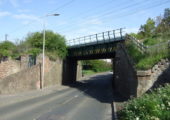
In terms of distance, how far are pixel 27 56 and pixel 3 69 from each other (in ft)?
16.3

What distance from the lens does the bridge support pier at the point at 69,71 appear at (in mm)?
49300

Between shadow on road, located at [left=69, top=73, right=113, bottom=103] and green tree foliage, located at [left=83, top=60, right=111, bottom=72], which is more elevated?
green tree foliage, located at [left=83, top=60, right=111, bottom=72]

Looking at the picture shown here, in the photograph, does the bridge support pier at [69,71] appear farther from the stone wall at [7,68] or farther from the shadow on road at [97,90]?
the stone wall at [7,68]

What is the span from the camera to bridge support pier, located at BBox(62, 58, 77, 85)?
162ft

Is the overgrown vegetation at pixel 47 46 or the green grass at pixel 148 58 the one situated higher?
the overgrown vegetation at pixel 47 46

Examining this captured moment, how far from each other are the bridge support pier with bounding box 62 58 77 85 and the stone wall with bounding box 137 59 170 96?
95.5ft

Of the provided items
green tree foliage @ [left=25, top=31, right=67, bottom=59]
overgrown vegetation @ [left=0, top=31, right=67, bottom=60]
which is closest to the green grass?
overgrown vegetation @ [left=0, top=31, right=67, bottom=60]

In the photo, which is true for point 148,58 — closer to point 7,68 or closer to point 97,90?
point 97,90

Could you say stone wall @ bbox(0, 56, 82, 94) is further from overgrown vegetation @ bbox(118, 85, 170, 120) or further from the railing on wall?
overgrown vegetation @ bbox(118, 85, 170, 120)

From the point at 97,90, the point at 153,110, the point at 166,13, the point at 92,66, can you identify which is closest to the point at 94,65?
the point at 92,66

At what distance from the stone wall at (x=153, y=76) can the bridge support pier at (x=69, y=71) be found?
29.1 meters

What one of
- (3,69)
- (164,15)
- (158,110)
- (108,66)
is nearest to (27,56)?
(3,69)

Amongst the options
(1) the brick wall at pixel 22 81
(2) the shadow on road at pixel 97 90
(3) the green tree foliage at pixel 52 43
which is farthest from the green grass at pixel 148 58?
(3) the green tree foliage at pixel 52 43

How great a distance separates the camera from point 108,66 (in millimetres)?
123938
